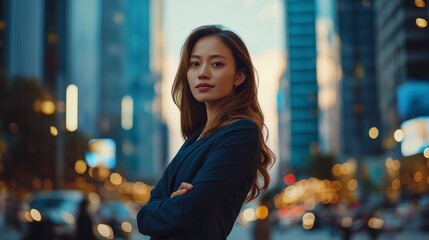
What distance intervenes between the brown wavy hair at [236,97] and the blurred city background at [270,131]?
308 millimetres

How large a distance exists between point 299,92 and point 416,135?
125 metres

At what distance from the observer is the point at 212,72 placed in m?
2.49

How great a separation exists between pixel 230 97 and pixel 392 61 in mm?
78627

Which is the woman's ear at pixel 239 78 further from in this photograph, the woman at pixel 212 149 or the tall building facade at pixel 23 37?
the tall building facade at pixel 23 37

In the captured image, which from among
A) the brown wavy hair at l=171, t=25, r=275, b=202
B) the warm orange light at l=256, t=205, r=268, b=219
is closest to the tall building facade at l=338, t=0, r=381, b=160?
the warm orange light at l=256, t=205, r=268, b=219

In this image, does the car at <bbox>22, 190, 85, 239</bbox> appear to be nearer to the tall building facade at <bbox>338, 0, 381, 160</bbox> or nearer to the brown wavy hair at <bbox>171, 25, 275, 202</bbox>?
the brown wavy hair at <bbox>171, 25, 275, 202</bbox>

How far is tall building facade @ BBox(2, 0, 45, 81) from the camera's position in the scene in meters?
74.9

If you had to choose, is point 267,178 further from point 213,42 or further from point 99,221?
point 99,221

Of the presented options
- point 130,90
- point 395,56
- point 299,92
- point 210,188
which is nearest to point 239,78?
point 210,188

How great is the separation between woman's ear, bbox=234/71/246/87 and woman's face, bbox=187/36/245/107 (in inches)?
1.1

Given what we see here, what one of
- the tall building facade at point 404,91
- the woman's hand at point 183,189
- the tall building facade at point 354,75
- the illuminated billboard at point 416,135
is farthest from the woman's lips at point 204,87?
the tall building facade at point 354,75

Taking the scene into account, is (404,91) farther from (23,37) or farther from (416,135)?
(23,37)

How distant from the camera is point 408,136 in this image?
5481 cm

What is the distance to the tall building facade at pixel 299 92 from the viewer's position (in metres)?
174
